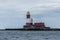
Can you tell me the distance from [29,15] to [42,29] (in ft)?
22.6

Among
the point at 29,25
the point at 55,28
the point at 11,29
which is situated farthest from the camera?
the point at 11,29

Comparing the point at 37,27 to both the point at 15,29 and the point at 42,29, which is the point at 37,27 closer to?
the point at 42,29

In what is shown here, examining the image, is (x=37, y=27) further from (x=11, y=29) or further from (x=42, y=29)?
(x=11, y=29)

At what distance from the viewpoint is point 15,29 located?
474 feet

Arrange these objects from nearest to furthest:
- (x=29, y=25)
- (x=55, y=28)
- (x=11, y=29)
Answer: (x=29, y=25), (x=55, y=28), (x=11, y=29)

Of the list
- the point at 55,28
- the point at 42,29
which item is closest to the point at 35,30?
the point at 42,29

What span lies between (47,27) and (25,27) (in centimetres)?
915

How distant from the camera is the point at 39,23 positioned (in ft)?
412

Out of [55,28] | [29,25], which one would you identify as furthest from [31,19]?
[55,28]

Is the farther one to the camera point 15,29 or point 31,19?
point 15,29

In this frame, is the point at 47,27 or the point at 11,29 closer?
the point at 47,27

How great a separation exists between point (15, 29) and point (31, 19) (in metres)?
22.9

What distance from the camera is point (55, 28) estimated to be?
13775 cm

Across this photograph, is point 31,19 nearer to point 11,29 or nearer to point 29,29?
point 29,29
